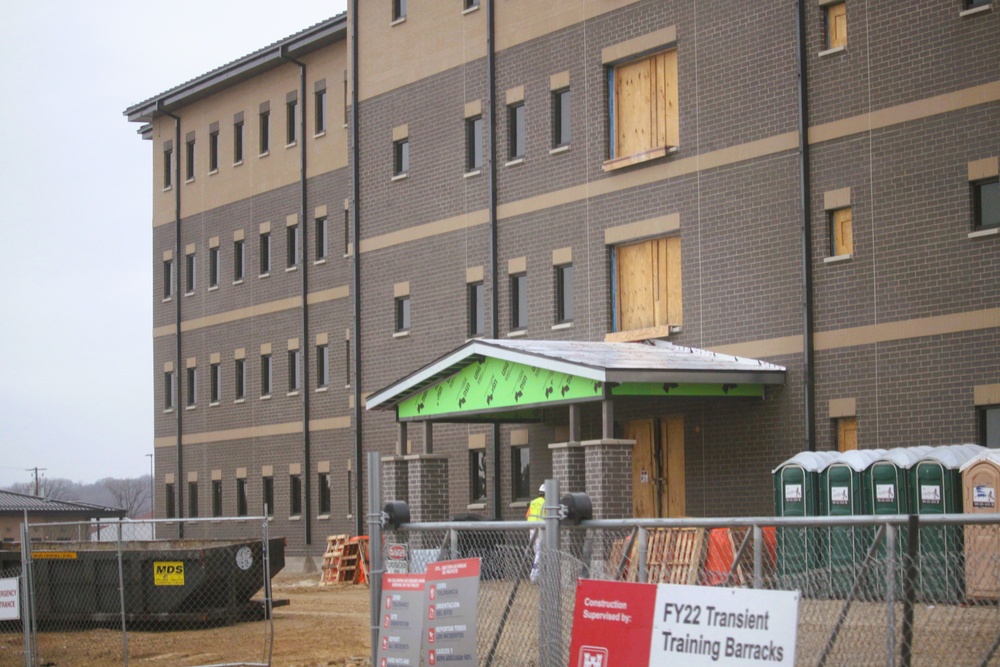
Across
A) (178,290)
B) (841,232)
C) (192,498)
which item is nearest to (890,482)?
(841,232)

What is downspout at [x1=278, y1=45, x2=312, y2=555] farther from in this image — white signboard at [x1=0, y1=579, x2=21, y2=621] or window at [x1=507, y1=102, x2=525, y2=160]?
white signboard at [x1=0, y1=579, x2=21, y2=621]

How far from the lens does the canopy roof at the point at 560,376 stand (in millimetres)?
24406

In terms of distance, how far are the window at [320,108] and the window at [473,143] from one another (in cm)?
993

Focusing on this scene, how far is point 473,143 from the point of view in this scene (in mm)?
33375

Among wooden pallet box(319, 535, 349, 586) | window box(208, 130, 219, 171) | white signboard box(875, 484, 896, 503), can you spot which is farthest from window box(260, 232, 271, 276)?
white signboard box(875, 484, 896, 503)

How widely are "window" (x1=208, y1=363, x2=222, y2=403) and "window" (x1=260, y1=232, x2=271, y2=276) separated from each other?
401cm

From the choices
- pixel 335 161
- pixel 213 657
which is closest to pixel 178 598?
pixel 213 657

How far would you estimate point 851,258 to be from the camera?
2459 cm

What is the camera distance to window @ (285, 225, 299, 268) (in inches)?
1704

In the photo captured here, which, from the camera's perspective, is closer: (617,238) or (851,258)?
(851,258)

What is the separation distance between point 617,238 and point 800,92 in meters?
5.22

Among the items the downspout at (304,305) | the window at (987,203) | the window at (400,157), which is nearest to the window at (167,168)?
the downspout at (304,305)

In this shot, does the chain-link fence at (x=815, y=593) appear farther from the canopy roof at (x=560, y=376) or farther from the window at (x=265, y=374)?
the window at (x=265, y=374)

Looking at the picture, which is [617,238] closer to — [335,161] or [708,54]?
[708,54]
